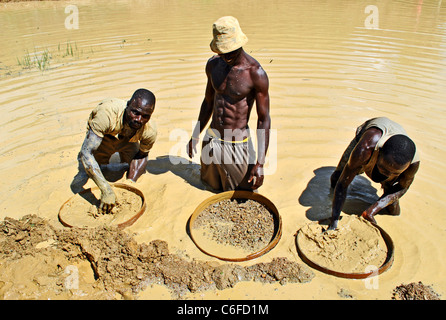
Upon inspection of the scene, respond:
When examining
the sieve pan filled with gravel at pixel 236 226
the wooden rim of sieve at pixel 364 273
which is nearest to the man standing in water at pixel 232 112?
the sieve pan filled with gravel at pixel 236 226

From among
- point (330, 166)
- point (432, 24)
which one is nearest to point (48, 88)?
point (330, 166)

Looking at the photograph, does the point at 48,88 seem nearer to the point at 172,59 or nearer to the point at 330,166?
the point at 172,59

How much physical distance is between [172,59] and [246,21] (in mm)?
4292

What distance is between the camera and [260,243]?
9.28 ft

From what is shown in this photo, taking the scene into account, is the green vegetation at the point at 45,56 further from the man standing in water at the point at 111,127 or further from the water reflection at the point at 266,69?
the man standing in water at the point at 111,127

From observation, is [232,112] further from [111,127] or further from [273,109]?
[273,109]

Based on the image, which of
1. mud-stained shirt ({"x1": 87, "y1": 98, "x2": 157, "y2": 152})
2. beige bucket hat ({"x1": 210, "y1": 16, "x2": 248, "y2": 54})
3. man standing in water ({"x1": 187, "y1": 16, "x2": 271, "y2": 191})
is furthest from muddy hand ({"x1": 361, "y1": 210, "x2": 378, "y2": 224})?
mud-stained shirt ({"x1": 87, "y1": 98, "x2": 157, "y2": 152})

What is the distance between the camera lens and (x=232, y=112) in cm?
315

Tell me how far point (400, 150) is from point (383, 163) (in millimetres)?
155

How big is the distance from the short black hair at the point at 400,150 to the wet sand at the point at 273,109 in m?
0.77

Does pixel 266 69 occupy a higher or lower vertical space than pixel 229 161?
higher

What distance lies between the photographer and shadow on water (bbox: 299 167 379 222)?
10.6 ft

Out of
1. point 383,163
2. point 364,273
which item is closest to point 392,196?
point 383,163

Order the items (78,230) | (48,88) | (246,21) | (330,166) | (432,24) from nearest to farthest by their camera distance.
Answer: (78,230), (330,166), (48,88), (432,24), (246,21)
